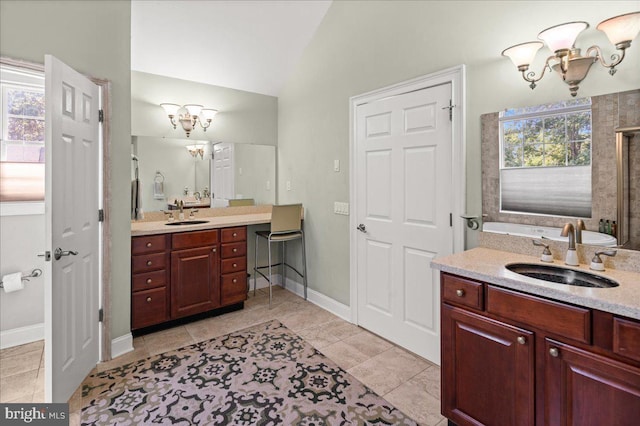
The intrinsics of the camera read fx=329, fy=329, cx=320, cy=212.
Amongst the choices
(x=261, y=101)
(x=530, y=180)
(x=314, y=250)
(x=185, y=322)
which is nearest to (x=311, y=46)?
(x=261, y=101)

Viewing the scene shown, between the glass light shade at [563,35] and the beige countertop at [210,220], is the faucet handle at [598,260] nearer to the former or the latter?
the glass light shade at [563,35]

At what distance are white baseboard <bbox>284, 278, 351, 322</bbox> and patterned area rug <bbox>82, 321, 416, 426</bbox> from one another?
2.23 ft

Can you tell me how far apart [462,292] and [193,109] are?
3164 millimetres

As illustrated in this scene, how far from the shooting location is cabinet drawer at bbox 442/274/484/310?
1588 millimetres

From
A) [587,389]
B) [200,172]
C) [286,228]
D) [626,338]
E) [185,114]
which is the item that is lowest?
[587,389]

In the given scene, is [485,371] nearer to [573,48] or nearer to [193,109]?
[573,48]

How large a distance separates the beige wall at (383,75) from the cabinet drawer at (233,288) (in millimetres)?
782

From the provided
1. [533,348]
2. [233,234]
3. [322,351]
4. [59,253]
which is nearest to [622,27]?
[533,348]

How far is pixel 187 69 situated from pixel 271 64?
906 mm

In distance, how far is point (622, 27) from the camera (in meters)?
1.46

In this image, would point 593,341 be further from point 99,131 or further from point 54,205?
point 99,131

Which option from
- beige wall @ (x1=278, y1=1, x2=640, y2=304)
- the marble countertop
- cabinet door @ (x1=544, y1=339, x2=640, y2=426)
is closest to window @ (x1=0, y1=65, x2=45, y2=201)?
beige wall @ (x1=278, y1=1, x2=640, y2=304)

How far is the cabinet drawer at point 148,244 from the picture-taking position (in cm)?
278

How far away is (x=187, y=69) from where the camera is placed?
11.2 ft
